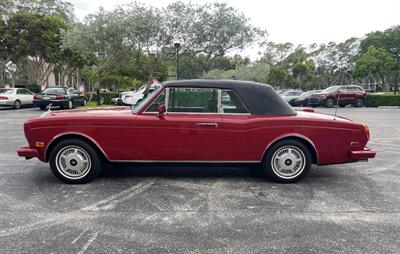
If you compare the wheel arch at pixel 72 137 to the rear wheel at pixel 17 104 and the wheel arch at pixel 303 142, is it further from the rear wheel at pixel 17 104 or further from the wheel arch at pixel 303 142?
the rear wheel at pixel 17 104

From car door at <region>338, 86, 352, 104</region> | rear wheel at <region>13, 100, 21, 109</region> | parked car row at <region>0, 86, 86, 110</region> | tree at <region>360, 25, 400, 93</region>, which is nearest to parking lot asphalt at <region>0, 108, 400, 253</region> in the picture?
parked car row at <region>0, 86, 86, 110</region>

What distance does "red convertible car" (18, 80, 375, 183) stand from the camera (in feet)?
15.0

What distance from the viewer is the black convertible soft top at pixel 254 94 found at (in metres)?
4.73

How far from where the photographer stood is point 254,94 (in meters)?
4.77

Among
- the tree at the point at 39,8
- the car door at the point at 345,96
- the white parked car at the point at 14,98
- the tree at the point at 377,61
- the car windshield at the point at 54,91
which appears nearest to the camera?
the car windshield at the point at 54,91

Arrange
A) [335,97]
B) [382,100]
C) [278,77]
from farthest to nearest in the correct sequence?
[278,77]
[382,100]
[335,97]

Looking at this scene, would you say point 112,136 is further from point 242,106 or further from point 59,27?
point 59,27

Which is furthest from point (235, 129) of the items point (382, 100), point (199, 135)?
point (382, 100)

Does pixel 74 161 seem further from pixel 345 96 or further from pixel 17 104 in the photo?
pixel 345 96

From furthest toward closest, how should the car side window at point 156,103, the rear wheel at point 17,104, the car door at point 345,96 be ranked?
the car door at point 345,96
the rear wheel at point 17,104
the car side window at point 156,103

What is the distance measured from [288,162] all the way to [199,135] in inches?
58.0

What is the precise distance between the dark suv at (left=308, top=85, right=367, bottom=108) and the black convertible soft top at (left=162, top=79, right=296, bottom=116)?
19.6 metres

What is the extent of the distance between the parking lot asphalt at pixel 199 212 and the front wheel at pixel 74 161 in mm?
167

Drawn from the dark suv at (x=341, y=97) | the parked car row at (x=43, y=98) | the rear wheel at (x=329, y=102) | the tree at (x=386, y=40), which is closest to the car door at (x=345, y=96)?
the dark suv at (x=341, y=97)
